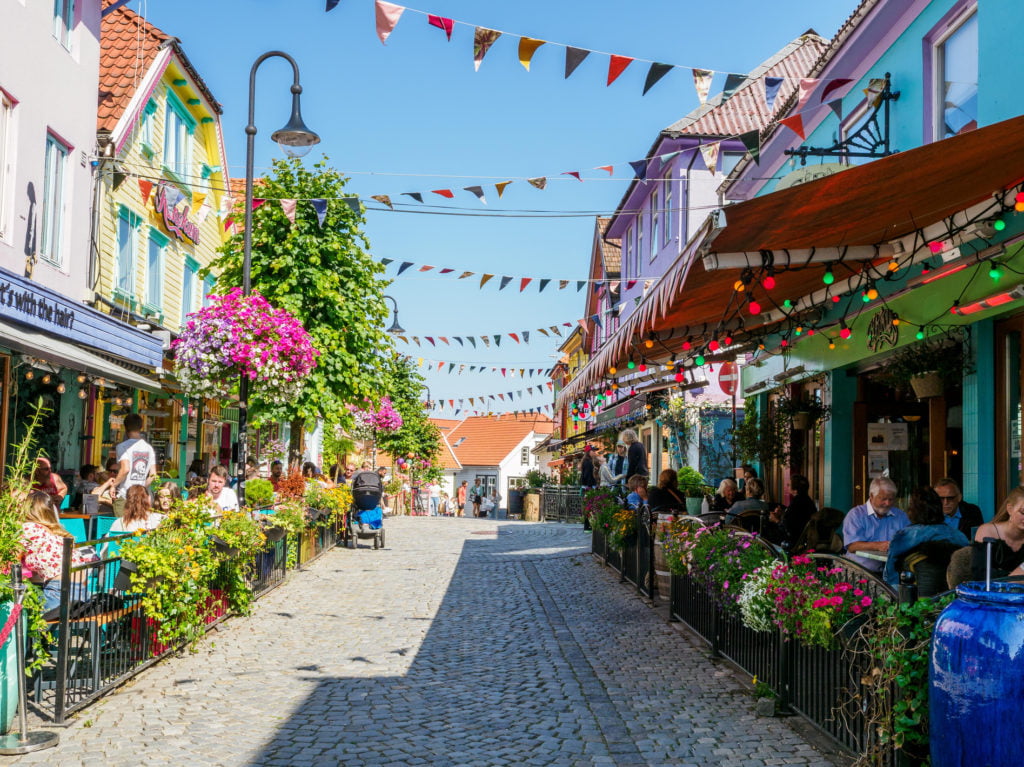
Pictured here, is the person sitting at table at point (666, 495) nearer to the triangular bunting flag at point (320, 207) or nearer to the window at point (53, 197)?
the triangular bunting flag at point (320, 207)

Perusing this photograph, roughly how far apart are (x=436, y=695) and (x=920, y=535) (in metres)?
3.41

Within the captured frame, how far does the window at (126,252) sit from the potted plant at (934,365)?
12646 millimetres

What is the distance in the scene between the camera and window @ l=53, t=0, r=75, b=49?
1391 centimetres

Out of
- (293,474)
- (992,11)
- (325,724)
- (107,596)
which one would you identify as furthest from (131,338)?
(992,11)

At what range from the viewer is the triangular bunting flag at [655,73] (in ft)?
31.2

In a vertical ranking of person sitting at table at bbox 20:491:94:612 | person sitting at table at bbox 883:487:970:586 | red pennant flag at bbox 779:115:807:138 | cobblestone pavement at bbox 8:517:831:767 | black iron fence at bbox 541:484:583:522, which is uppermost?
red pennant flag at bbox 779:115:807:138

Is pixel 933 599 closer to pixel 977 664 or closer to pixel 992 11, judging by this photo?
pixel 977 664

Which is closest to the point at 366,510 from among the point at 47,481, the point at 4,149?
the point at 47,481

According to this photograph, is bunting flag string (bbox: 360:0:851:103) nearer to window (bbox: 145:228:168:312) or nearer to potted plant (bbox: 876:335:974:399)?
potted plant (bbox: 876:335:974:399)

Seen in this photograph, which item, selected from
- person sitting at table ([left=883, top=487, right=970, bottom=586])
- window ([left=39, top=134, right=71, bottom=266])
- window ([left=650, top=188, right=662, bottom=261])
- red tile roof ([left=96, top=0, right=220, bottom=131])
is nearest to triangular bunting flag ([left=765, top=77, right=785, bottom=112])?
person sitting at table ([left=883, top=487, right=970, bottom=586])

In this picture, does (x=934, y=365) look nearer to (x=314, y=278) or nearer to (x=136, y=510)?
(x=136, y=510)

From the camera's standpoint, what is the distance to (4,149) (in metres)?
12.4

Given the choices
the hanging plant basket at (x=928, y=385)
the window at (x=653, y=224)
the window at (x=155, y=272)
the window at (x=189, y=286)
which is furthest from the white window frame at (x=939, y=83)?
the window at (x=653, y=224)

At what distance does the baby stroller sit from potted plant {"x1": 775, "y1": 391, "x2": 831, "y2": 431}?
7.26 meters
